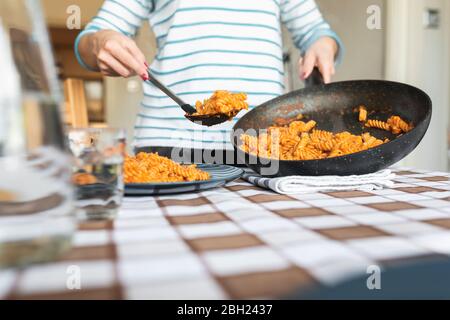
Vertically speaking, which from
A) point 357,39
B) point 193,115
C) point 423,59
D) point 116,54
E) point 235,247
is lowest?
point 235,247

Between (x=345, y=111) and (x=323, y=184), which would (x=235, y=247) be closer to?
(x=323, y=184)

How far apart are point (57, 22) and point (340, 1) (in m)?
3.15

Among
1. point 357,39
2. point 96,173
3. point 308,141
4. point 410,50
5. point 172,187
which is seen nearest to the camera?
point 96,173

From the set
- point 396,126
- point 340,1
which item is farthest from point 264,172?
point 340,1

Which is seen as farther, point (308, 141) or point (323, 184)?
point (308, 141)

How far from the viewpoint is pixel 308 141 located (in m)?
0.86

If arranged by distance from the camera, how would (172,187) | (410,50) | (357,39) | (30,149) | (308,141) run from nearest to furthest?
(30,149) < (172,187) < (308,141) < (410,50) < (357,39)

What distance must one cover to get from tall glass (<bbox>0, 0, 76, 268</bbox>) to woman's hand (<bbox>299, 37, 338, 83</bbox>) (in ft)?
2.94

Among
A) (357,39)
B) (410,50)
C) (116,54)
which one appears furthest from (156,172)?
(357,39)

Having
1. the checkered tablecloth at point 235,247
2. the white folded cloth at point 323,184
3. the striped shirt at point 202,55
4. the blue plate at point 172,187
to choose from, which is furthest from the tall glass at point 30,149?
the striped shirt at point 202,55

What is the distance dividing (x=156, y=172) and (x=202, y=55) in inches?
23.9

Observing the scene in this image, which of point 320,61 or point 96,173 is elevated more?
point 320,61

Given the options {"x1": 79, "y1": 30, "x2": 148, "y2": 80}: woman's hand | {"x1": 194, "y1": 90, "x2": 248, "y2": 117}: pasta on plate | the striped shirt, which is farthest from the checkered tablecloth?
the striped shirt

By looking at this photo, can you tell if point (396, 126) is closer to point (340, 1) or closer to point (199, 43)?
point (199, 43)
